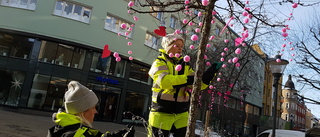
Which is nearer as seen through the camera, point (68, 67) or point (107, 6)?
point (68, 67)

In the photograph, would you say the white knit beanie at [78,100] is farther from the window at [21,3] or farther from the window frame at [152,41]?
the window frame at [152,41]

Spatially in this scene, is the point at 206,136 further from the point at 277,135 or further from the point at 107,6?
the point at 107,6

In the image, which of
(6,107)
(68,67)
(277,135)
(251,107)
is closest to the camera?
(277,135)

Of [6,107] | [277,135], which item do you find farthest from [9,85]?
[277,135]

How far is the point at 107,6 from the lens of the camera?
1930 cm

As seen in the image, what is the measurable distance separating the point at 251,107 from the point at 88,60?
3055 centimetres

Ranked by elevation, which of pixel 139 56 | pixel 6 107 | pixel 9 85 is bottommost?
pixel 6 107

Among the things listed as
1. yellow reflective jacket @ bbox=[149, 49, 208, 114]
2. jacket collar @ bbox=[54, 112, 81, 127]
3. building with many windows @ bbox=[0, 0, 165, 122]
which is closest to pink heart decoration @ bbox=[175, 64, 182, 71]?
yellow reflective jacket @ bbox=[149, 49, 208, 114]

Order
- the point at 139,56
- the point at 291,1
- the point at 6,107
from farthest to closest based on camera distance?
the point at 139,56 < the point at 6,107 < the point at 291,1

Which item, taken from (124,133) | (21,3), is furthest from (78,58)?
(124,133)

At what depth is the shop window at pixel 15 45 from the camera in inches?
671

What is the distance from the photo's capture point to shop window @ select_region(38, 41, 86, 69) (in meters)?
17.2

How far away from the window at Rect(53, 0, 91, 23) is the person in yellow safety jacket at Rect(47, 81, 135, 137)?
17.2m

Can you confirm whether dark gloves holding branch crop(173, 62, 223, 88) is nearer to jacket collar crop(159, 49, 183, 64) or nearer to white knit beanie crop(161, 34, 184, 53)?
jacket collar crop(159, 49, 183, 64)
